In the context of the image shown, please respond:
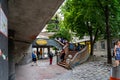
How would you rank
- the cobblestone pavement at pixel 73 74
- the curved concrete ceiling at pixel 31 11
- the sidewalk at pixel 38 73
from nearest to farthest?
the curved concrete ceiling at pixel 31 11 → the cobblestone pavement at pixel 73 74 → the sidewalk at pixel 38 73

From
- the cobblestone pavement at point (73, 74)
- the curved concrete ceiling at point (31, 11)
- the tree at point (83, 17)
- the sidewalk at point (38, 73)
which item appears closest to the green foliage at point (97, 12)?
the tree at point (83, 17)

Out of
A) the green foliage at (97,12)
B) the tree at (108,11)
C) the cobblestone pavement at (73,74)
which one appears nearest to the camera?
the cobblestone pavement at (73,74)

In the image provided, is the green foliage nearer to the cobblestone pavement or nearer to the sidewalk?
the cobblestone pavement

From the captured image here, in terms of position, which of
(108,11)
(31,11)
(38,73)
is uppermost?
(108,11)

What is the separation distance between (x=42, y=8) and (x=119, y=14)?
65.1 feet

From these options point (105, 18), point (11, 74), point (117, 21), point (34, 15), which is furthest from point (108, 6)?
point (34, 15)

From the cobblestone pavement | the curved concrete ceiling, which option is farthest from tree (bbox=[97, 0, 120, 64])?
the curved concrete ceiling

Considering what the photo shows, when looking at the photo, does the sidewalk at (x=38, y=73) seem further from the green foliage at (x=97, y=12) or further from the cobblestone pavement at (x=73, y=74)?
the green foliage at (x=97, y=12)

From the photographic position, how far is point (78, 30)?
37.1 m

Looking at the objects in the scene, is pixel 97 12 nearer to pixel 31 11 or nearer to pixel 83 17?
pixel 83 17

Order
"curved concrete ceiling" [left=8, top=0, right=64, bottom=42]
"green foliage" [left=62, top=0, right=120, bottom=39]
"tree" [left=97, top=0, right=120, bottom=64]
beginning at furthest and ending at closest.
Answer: "green foliage" [left=62, top=0, right=120, bottom=39] < "tree" [left=97, top=0, right=120, bottom=64] < "curved concrete ceiling" [left=8, top=0, right=64, bottom=42]

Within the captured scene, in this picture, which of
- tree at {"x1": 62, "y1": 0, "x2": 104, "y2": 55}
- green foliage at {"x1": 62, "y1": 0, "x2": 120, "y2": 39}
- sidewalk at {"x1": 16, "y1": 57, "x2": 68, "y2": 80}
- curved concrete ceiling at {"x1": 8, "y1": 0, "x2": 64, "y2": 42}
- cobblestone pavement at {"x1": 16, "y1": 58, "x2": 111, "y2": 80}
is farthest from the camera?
tree at {"x1": 62, "y1": 0, "x2": 104, "y2": 55}

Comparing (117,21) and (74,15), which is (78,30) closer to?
(74,15)

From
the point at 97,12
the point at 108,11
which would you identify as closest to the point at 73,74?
the point at 108,11
